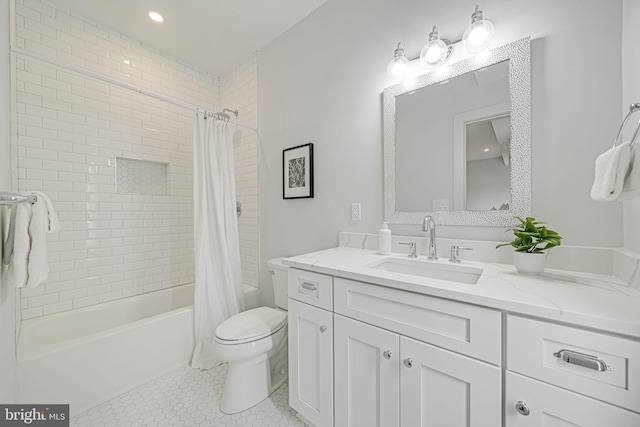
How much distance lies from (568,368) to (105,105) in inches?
128

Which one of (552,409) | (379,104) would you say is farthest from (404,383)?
(379,104)

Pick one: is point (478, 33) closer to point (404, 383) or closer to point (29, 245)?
point (404, 383)

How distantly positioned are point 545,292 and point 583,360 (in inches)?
7.8

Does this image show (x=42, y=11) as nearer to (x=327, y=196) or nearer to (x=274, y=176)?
(x=274, y=176)

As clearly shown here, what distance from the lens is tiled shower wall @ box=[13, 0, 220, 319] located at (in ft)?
5.91

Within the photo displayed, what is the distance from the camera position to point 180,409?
1449mm

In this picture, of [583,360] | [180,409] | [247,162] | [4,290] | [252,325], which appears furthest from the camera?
[247,162]

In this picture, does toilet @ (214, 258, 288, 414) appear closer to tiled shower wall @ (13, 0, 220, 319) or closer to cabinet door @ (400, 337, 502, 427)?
cabinet door @ (400, 337, 502, 427)

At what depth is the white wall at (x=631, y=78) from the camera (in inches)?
32.9

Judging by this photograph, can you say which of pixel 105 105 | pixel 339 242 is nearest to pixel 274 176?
pixel 339 242

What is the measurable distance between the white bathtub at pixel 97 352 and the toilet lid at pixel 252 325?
0.58 metres

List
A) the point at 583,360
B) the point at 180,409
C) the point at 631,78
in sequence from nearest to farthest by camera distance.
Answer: the point at 583,360 < the point at 631,78 < the point at 180,409

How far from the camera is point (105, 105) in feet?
6.98

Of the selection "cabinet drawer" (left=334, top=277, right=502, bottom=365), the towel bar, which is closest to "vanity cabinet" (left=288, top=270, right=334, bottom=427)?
"cabinet drawer" (left=334, top=277, right=502, bottom=365)
